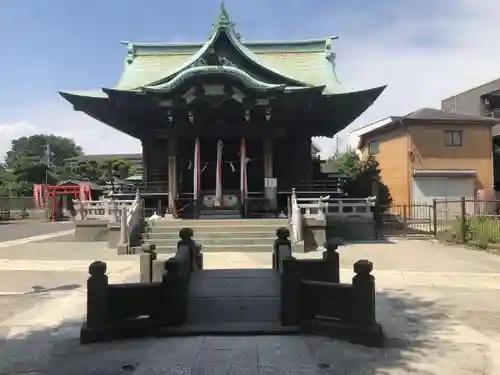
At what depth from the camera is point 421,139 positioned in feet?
115

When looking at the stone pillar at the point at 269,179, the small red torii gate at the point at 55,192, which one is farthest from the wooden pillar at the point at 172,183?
the small red torii gate at the point at 55,192

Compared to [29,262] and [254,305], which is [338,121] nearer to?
[29,262]

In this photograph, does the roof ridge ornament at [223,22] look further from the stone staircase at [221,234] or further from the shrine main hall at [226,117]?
the stone staircase at [221,234]

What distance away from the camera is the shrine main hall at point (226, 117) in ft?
66.9

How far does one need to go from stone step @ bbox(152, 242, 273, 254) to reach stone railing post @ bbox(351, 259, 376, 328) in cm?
1026

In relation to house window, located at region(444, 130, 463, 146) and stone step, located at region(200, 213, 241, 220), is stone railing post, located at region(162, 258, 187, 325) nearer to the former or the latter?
stone step, located at region(200, 213, 241, 220)

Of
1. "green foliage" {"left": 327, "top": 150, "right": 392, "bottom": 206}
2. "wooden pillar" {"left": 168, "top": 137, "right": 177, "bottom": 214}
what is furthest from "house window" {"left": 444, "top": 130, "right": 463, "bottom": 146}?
"wooden pillar" {"left": 168, "top": 137, "right": 177, "bottom": 214}

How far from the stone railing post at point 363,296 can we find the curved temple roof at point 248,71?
14658mm

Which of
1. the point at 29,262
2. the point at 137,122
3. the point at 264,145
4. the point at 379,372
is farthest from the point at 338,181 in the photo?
the point at 379,372

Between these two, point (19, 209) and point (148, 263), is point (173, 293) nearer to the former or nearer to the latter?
point (148, 263)

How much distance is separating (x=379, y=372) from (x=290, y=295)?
1.68 m

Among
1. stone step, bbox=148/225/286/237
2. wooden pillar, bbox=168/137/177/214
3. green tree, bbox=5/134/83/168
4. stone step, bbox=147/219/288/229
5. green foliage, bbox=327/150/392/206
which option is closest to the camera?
stone step, bbox=148/225/286/237

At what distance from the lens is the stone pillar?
2156 centimetres

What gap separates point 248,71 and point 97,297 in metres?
18.1
